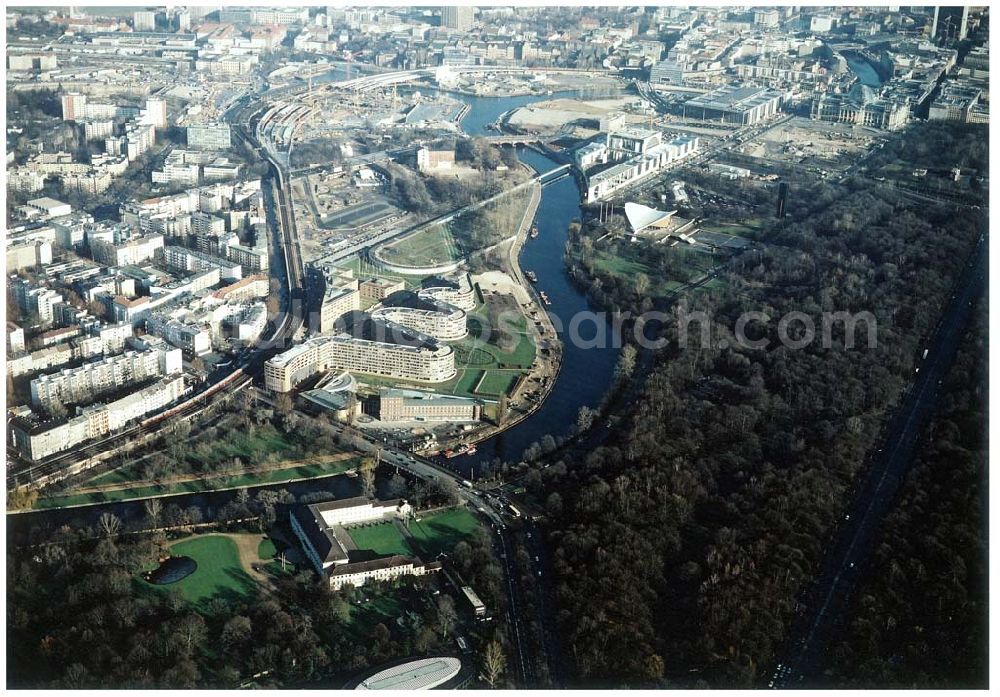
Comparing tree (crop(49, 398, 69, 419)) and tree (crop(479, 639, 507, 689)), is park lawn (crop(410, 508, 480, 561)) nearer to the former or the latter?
tree (crop(479, 639, 507, 689))

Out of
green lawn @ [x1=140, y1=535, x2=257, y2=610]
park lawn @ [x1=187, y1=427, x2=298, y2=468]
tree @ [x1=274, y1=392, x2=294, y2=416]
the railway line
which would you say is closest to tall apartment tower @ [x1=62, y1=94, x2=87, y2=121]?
the railway line

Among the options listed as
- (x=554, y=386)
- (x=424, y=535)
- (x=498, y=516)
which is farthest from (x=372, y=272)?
(x=424, y=535)

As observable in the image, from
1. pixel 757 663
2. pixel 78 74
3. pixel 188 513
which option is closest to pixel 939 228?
pixel 757 663

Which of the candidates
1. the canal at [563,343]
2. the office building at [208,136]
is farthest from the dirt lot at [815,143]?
the office building at [208,136]

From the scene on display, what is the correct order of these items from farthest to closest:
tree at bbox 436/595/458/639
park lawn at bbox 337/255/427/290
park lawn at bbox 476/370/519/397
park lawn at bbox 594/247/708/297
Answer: park lawn at bbox 594/247/708/297 → park lawn at bbox 337/255/427/290 → park lawn at bbox 476/370/519/397 → tree at bbox 436/595/458/639

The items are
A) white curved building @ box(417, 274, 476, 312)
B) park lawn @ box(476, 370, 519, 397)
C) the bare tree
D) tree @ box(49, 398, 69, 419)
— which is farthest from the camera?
white curved building @ box(417, 274, 476, 312)

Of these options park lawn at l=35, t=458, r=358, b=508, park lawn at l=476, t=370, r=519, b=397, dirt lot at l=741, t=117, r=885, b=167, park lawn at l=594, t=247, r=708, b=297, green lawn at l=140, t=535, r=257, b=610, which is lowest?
green lawn at l=140, t=535, r=257, b=610

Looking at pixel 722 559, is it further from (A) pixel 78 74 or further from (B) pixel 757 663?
(A) pixel 78 74
